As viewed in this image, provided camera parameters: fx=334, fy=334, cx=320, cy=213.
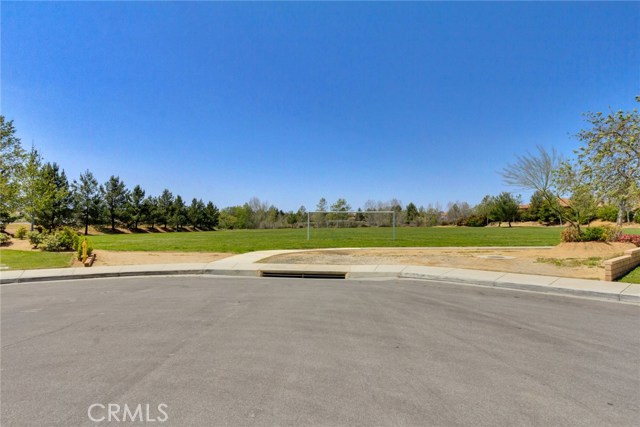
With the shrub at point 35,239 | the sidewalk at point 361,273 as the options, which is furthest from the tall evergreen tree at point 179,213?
the sidewalk at point 361,273

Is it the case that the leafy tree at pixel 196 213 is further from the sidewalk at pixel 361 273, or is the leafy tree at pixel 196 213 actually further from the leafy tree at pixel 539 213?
the leafy tree at pixel 539 213

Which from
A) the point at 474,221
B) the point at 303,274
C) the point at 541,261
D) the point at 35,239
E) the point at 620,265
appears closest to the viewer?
the point at 620,265

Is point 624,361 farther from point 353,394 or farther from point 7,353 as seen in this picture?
point 7,353

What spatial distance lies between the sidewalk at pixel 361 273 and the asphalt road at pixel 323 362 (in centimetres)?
139

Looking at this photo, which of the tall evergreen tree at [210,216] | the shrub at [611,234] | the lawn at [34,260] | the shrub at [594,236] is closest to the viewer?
the lawn at [34,260]

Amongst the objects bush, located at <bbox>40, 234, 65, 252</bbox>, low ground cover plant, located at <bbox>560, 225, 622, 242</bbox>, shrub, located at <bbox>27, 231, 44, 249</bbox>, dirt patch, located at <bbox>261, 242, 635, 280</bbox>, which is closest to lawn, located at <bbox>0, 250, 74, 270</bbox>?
bush, located at <bbox>40, 234, 65, 252</bbox>

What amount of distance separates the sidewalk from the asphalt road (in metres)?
1.39

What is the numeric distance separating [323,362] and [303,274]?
23.7 ft

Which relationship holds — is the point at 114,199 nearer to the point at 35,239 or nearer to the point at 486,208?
the point at 35,239

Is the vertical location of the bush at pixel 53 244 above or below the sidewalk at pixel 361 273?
above

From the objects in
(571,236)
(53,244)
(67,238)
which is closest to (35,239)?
(53,244)

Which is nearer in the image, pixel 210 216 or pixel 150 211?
pixel 150 211

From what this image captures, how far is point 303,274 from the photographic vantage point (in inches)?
436

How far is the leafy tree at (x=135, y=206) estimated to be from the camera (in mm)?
58744
